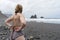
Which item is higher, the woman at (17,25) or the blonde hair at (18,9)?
the blonde hair at (18,9)

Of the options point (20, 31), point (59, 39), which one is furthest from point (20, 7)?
point (59, 39)

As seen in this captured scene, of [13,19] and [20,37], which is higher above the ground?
[13,19]

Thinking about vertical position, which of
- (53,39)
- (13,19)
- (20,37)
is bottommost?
(53,39)

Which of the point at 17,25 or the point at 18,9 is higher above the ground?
the point at 18,9

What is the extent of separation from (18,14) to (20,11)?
9cm

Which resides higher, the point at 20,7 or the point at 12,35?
the point at 20,7

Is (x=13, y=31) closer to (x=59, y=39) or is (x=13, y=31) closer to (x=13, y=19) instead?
(x=13, y=19)

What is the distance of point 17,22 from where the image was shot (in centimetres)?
724

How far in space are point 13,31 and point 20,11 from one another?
569 mm

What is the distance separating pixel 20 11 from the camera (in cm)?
719

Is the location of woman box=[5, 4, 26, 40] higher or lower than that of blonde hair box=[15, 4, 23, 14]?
lower

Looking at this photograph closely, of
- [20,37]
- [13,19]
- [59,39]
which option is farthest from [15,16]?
[59,39]

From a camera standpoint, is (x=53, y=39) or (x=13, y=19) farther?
(x=53, y=39)

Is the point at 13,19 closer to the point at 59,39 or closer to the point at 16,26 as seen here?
the point at 16,26
